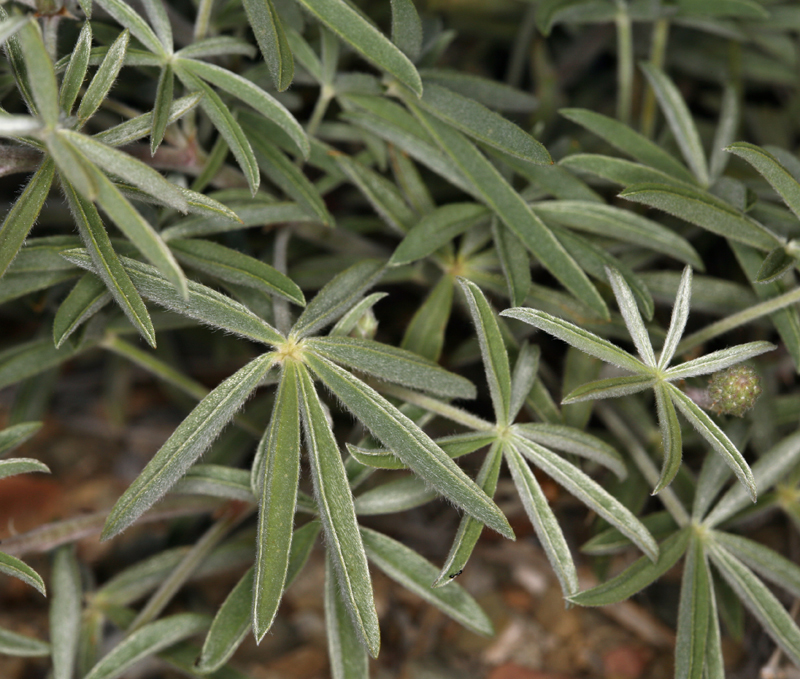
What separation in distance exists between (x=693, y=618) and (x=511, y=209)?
1.01m

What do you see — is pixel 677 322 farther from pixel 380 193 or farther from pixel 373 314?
pixel 380 193

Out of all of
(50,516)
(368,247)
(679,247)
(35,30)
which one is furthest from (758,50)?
(50,516)

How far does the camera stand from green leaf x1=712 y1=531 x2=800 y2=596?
160 centimetres

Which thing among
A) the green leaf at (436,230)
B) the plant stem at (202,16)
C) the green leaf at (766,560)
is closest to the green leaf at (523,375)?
the green leaf at (436,230)

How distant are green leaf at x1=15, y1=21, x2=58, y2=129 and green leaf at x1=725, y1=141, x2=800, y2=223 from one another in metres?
1.25

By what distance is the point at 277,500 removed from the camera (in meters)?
1.34

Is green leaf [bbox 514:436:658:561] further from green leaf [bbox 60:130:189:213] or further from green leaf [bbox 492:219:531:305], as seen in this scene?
green leaf [bbox 60:130:189:213]

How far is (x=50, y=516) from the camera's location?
2.49 m

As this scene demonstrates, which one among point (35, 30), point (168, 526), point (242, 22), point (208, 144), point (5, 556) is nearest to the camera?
point (35, 30)

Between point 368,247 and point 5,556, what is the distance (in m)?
1.25

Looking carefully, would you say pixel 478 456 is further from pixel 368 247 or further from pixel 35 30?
pixel 35 30

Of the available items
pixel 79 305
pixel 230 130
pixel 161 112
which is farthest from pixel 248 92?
pixel 79 305

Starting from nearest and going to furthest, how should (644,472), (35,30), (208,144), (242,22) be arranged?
(35,30)
(644,472)
(242,22)
(208,144)

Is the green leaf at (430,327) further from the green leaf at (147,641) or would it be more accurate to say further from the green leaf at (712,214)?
the green leaf at (147,641)
